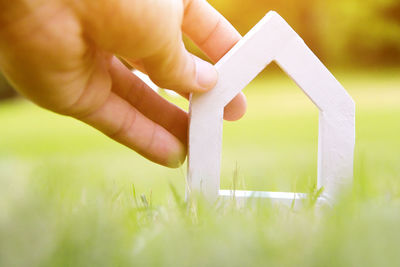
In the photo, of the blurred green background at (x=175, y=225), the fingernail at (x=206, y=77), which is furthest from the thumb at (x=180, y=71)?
the blurred green background at (x=175, y=225)

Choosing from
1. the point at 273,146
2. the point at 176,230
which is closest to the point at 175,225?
the point at 176,230

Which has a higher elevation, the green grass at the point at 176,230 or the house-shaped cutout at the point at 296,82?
the house-shaped cutout at the point at 296,82

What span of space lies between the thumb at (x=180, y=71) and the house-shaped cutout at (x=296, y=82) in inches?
0.9

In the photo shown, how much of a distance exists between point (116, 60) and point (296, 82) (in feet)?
1.42

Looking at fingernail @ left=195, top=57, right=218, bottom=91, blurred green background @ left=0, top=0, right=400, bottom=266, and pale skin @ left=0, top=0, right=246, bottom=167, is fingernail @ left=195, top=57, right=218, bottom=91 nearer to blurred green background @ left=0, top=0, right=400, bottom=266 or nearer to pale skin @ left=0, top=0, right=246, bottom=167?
pale skin @ left=0, top=0, right=246, bottom=167

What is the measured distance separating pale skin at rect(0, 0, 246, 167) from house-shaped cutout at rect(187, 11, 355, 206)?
0.14ft

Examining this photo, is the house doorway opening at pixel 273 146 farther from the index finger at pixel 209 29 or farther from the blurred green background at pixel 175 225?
the index finger at pixel 209 29

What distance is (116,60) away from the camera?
3.59 feet

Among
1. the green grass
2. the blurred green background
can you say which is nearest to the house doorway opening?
the blurred green background

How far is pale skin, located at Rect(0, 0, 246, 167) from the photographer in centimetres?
76

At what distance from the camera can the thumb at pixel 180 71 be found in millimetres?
841

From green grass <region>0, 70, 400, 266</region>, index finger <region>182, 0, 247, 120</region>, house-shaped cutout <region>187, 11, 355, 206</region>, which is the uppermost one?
index finger <region>182, 0, 247, 120</region>

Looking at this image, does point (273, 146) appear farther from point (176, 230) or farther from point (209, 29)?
point (176, 230)

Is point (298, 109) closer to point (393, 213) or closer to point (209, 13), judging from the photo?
point (209, 13)
